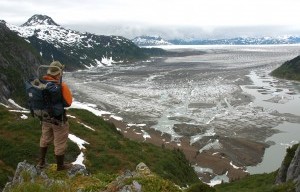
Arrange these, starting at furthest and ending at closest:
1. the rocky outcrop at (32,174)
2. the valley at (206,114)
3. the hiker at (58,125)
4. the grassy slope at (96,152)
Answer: the valley at (206,114), the grassy slope at (96,152), the rocky outcrop at (32,174), the hiker at (58,125)

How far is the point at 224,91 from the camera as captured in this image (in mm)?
141625

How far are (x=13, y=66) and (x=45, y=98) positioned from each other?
Answer: 116 metres

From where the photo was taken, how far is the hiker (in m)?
11.2

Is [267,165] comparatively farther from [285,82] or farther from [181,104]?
[285,82]

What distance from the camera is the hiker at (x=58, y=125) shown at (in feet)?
36.9

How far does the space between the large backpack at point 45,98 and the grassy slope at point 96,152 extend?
66.0 ft

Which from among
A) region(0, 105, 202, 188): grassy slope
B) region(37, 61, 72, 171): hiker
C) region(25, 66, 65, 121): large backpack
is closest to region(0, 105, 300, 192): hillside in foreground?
region(0, 105, 202, 188): grassy slope

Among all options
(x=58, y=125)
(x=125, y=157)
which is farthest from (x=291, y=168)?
(x=58, y=125)

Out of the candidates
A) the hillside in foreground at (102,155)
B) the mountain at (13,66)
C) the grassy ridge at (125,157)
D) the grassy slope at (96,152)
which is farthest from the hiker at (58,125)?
the mountain at (13,66)

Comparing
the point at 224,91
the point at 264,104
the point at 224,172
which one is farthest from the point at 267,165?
the point at 224,91

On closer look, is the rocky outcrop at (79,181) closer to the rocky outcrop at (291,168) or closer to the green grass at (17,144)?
the green grass at (17,144)

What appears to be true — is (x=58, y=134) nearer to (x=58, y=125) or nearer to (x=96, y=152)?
(x=58, y=125)

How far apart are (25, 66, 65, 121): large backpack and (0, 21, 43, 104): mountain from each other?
79.0m

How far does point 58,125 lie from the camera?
11.9m
